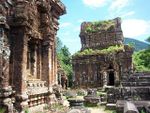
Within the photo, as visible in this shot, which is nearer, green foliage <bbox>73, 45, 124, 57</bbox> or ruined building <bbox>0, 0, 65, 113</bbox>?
ruined building <bbox>0, 0, 65, 113</bbox>

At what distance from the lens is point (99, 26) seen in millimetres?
43938

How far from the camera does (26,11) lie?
408 inches

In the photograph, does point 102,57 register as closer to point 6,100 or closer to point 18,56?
point 18,56

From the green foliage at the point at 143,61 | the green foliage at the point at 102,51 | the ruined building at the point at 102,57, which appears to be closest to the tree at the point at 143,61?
the green foliage at the point at 143,61

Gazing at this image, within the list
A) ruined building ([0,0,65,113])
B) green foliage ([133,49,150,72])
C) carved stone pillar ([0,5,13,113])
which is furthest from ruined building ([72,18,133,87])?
carved stone pillar ([0,5,13,113])

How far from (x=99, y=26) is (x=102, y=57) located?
7179mm

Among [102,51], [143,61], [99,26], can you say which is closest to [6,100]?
[102,51]

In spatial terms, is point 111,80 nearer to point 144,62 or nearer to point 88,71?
point 88,71

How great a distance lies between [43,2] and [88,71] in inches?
1064

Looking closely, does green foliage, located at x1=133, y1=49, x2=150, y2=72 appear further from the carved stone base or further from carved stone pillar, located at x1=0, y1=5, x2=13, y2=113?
the carved stone base

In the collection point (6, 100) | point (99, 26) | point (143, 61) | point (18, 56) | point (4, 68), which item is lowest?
point (6, 100)

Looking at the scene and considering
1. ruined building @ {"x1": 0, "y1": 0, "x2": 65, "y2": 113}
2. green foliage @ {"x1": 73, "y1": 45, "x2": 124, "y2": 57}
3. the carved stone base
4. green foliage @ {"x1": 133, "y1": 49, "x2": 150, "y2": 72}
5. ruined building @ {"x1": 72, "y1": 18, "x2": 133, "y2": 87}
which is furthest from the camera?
green foliage @ {"x1": 133, "y1": 49, "x2": 150, "y2": 72}

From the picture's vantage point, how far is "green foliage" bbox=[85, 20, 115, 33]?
142 feet

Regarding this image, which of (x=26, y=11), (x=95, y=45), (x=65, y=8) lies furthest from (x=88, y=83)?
(x=26, y=11)
